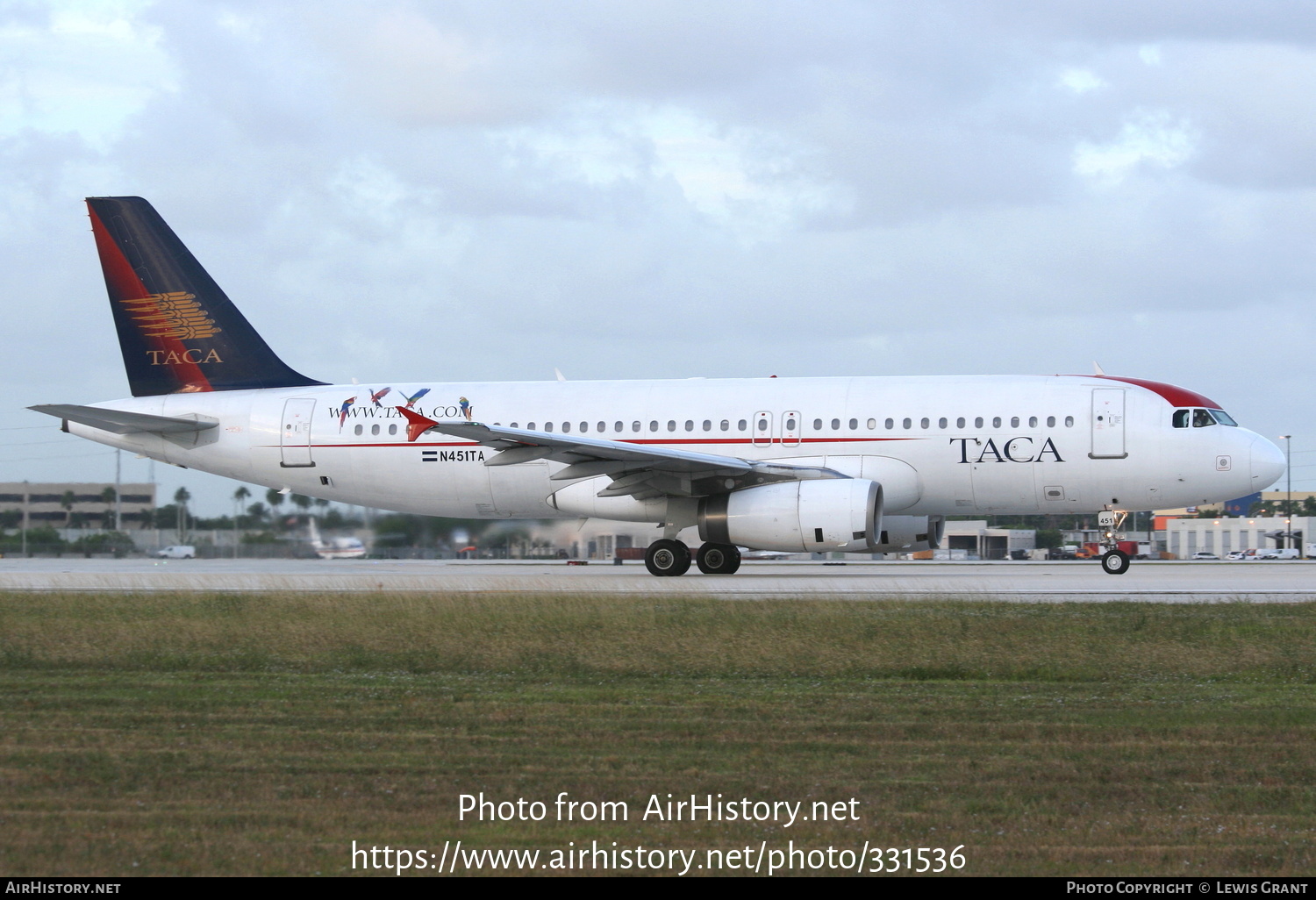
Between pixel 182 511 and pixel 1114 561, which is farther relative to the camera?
pixel 182 511

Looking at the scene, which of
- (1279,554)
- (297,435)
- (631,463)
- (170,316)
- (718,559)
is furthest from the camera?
(1279,554)

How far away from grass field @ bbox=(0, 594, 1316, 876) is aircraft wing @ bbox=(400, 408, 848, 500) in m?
6.92

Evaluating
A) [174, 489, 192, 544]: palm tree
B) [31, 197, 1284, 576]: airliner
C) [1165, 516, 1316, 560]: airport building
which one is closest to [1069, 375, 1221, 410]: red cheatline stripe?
[31, 197, 1284, 576]: airliner

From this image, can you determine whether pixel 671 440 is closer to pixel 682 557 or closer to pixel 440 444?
pixel 682 557

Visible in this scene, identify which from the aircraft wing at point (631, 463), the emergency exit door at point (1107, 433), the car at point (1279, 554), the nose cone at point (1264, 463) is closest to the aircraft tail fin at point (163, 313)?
the aircraft wing at point (631, 463)

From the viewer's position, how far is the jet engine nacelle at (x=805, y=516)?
2191 centimetres

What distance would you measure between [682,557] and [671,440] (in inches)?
89.2

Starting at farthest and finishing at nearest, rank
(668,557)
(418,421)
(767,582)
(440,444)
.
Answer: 1. (440,444)
2. (668,557)
3. (767,582)
4. (418,421)

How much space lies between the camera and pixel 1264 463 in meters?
23.8

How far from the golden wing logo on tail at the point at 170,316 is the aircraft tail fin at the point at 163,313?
18mm

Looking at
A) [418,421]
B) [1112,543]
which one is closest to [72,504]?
[418,421]

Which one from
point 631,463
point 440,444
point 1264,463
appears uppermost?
point 440,444

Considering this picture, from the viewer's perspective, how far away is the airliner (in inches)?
912

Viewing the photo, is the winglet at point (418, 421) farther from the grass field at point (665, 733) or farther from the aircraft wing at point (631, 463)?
the grass field at point (665, 733)
